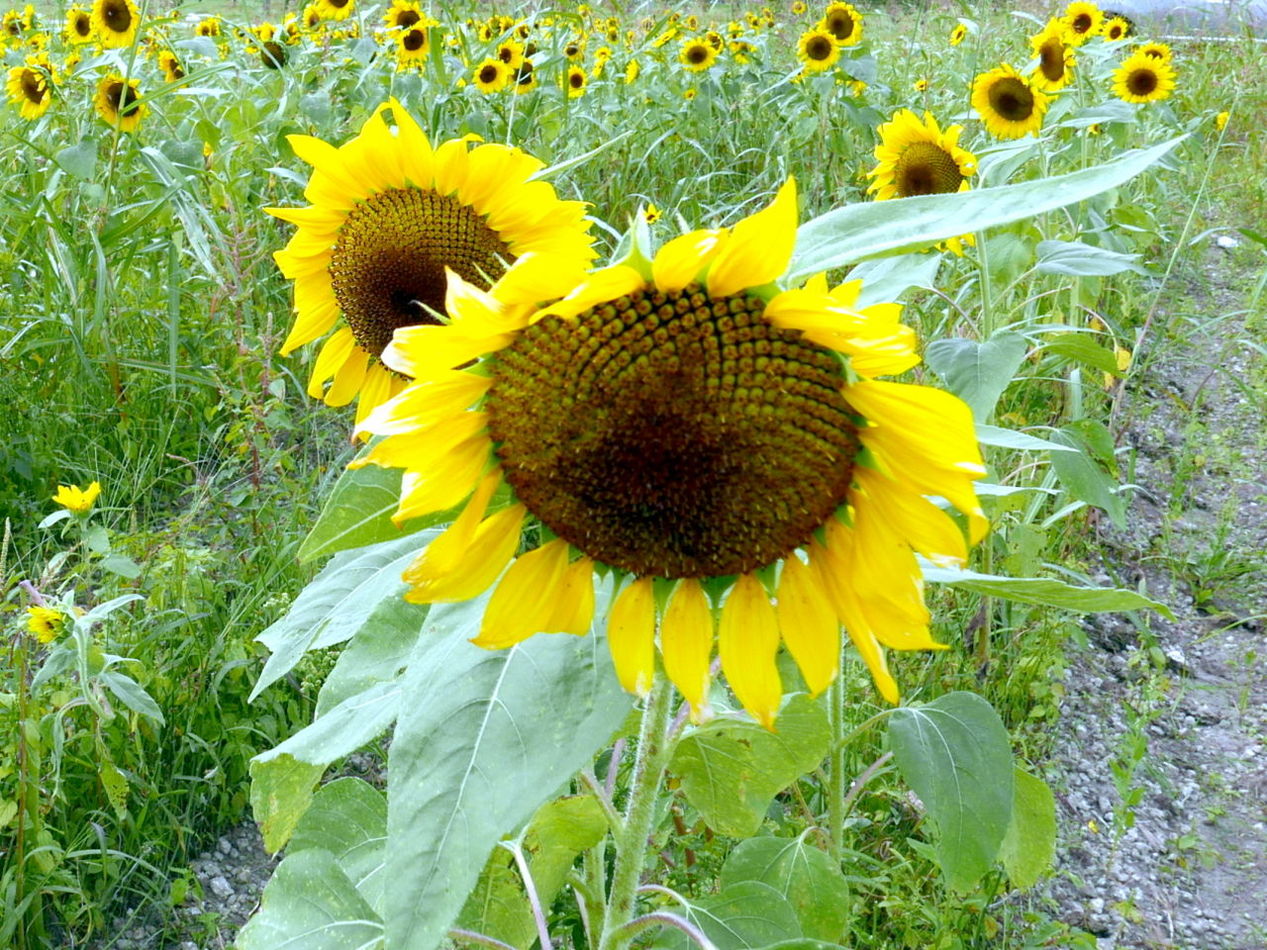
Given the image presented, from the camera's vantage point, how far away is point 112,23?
13.5 ft

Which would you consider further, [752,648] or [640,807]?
[640,807]

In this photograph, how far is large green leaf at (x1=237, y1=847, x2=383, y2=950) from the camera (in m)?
1.03

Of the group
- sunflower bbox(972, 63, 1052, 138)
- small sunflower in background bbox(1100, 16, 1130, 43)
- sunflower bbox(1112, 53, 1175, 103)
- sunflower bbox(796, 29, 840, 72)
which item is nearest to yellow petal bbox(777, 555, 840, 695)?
sunflower bbox(972, 63, 1052, 138)

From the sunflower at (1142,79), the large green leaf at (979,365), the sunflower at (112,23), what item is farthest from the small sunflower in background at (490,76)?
the large green leaf at (979,365)

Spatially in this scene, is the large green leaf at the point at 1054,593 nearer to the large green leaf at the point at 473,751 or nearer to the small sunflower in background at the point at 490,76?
the large green leaf at the point at 473,751

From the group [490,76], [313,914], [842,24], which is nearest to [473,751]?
[313,914]

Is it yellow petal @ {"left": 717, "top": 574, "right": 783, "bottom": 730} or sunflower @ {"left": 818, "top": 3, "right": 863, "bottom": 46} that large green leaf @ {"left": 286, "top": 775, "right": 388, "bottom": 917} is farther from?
sunflower @ {"left": 818, "top": 3, "right": 863, "bottom": 46}

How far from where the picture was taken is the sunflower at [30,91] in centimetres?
366

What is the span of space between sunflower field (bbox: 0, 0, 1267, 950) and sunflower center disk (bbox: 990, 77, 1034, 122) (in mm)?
15

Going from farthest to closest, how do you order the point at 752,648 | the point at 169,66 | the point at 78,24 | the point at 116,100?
the point at 169,66, the point at 78,24, the point at 116,100, the point at 752,648

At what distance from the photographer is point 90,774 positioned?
1.79 m

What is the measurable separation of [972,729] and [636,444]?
0.69 meters

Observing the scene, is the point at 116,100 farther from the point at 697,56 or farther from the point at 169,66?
the point at 697,56

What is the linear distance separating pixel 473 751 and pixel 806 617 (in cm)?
25
